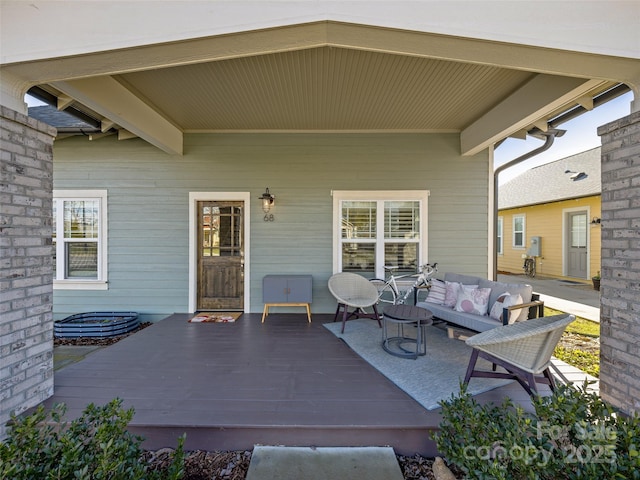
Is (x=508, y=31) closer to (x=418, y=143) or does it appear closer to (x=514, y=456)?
(x=514, y=456)

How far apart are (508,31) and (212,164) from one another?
4.43 meters

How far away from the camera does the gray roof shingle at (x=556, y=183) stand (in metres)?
9.06

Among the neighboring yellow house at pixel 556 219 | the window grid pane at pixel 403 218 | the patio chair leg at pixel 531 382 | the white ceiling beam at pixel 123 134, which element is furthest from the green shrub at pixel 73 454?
the neighboring yellow house at pixel 556 219

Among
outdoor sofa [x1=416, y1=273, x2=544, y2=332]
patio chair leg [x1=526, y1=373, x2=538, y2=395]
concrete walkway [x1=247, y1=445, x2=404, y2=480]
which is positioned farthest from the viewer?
outdoor sofa [x1=416, y1=273, x2=544, y2=332]

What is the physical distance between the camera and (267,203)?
15.9 feet

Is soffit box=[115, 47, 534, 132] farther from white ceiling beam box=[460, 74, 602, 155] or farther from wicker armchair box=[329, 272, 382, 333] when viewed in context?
wicker armchair box=[329, 272, 382, 333]

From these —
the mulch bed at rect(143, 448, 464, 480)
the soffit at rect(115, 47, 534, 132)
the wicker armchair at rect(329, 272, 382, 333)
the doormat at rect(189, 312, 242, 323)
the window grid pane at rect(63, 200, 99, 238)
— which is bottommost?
the mulch bed at rect(143, 448, 464, 480)

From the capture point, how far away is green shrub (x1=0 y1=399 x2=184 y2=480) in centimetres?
119

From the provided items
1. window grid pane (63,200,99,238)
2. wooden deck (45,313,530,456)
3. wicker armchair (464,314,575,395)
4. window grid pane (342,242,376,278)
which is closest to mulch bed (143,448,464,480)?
wooden deck (45,313,530,456)

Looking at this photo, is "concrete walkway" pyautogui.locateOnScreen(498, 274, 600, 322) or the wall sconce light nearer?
the wall sconce light

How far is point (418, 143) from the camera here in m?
4.98

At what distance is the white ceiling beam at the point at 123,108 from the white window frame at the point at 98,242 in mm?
1607

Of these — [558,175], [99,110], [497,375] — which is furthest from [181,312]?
[558,175]

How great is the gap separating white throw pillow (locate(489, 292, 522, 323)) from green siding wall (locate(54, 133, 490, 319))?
172 centimetres
